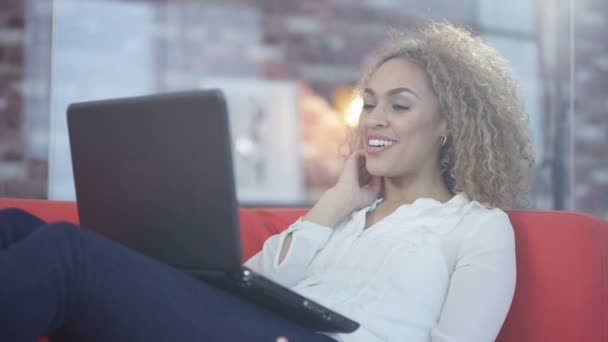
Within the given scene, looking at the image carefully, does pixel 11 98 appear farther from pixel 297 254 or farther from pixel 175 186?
pixel 175 186

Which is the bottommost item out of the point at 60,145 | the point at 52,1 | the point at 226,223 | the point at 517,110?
the point at 60,145

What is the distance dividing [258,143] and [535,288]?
6.96ft

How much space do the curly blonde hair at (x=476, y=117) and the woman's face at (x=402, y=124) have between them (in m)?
0.03

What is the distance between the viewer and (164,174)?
1188 mm

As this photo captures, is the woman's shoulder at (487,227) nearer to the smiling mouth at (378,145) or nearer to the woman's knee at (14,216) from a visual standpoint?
the smiling mouth at (378,145)

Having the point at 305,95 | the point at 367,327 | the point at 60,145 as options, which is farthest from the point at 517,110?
the point at 60,145

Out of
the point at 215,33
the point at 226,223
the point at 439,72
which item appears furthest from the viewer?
the point at 215,33

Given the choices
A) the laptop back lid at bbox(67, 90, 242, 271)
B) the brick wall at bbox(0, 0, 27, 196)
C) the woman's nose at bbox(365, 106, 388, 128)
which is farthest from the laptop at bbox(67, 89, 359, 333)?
the brick wall at bbox(0, 0, 27, 196)

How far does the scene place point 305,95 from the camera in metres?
3.54

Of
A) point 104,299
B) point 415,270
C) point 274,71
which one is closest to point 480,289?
point 415,270

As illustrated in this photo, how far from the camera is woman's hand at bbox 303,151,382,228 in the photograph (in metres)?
1.72

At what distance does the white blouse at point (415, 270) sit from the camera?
1.39 m

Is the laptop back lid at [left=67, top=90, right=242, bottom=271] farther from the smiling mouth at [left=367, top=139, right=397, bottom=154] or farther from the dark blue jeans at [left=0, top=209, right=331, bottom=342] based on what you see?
the smiling mouth at [left=367, top=139, right=397, bottom=154]

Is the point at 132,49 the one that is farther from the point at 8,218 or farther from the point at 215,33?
the point at 8,218
